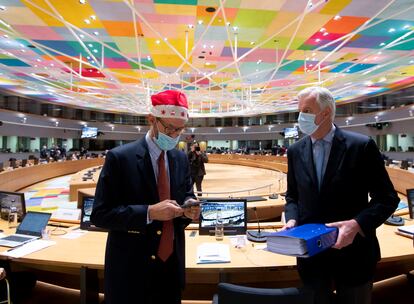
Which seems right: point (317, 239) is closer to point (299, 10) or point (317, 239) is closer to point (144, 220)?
point (144, 220)

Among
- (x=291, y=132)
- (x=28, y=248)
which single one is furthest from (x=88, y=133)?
(x=28, y=248)

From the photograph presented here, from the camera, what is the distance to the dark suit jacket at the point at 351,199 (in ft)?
4.75

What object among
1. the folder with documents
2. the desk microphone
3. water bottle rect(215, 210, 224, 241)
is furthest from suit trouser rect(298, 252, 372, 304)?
water bottle rect(215, 210, 224, 241)

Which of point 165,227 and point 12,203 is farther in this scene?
point 12,203

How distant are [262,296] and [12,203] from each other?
3.53 metres

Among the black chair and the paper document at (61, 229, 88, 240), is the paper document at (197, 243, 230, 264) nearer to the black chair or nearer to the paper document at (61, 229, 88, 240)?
the black chair

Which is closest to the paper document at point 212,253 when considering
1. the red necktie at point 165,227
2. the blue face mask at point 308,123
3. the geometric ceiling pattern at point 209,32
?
the red necktie at point 165,227

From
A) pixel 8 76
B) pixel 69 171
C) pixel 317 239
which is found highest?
pixel 8 76

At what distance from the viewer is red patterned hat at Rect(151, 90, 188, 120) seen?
1508 millimetres

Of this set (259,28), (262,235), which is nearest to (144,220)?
(262,235)

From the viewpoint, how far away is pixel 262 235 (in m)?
2.84

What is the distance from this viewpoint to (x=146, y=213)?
1.37 meters

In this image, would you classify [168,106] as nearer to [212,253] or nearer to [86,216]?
[212,253]

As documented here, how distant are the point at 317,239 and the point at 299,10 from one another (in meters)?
7.32
